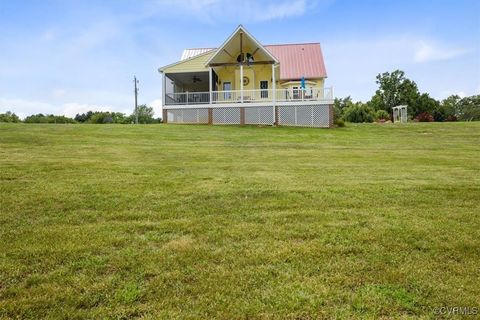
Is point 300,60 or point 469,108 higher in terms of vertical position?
point 300,60

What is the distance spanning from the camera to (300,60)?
3144 centimetres

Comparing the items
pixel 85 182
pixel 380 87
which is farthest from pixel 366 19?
pixel 380 87

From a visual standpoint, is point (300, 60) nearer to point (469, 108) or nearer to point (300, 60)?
point (300, 60)

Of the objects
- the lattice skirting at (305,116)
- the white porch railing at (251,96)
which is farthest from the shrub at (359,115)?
the lattice skirting at (305,116)

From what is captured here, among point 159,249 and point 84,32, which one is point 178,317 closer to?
point 159,249

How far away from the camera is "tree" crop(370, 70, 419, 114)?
66.3 metres

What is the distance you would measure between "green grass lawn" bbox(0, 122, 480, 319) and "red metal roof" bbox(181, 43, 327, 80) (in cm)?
2180

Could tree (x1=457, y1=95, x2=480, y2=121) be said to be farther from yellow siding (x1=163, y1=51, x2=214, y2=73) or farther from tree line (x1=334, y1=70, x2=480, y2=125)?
yellow siding (x1=163, y1=51, x2=214, y2=73)

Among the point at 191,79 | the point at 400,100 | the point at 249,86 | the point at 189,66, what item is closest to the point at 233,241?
the point at 189,66

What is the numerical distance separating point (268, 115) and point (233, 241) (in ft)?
69.7

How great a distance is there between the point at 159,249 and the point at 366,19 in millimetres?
19416

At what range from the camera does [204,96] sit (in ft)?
91.4

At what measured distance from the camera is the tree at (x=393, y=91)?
218ft

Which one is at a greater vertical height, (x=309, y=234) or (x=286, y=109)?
(x=286, y=109)
